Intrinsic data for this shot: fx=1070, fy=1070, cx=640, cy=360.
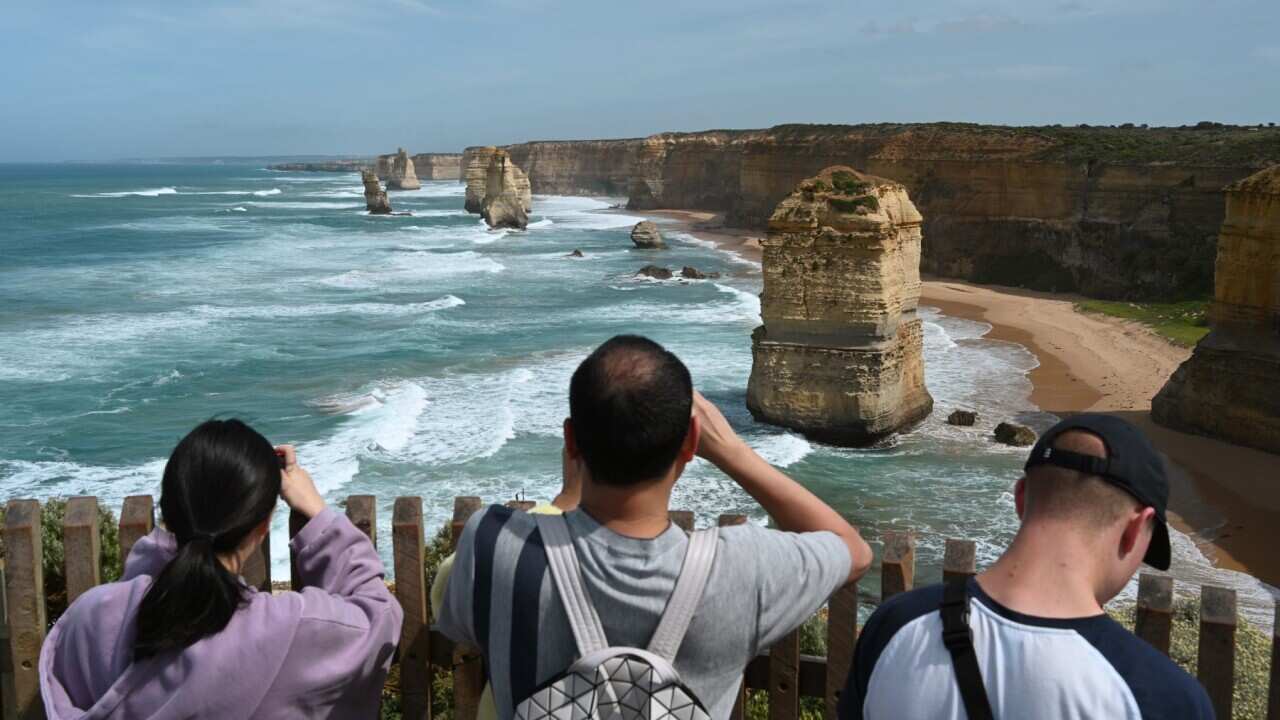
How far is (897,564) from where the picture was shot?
3.03m

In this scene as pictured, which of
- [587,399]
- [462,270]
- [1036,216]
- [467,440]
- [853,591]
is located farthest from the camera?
[462,270]

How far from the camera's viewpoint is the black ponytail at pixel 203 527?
2420mm

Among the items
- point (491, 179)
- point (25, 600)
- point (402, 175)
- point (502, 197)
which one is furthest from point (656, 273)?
point (402, 175)

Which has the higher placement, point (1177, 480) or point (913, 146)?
point (913, 146)

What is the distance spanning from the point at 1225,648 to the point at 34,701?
372cm

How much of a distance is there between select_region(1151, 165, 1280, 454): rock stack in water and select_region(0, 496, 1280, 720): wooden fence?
1781 centimetres

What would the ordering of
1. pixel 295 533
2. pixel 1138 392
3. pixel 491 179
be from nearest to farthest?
pixel 295 533, pixel 1138 392, pixel 491 179

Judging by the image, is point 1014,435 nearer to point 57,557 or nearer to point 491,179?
point 57,557

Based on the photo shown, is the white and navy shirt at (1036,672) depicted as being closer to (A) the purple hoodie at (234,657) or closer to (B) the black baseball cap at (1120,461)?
(B) the black baseball cap at (1120,461)

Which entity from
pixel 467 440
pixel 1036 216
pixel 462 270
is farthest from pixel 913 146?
pixel 467 440

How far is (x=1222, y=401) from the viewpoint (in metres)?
19.3

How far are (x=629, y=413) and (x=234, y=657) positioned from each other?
112 centimetres

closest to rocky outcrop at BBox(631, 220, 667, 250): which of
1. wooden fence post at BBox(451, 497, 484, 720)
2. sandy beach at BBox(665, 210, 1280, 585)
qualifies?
sandy beach at BBox(665, 210, 1280, 585)

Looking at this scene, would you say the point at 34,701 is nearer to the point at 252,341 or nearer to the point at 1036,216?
the point at 252,341
